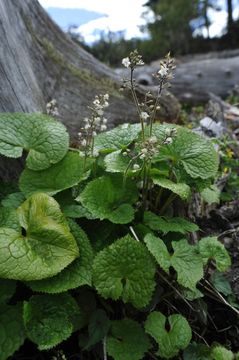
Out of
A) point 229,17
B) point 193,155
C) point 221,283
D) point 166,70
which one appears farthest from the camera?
point 229,17

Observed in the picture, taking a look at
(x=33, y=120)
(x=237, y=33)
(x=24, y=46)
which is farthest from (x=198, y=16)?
(x=33, y=120)

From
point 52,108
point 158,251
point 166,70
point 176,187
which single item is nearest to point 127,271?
point 158,251

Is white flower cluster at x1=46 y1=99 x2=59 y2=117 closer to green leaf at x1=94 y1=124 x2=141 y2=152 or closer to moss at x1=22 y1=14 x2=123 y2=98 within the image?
green leaf at x1=94 y1=124 x2=141 y2=152

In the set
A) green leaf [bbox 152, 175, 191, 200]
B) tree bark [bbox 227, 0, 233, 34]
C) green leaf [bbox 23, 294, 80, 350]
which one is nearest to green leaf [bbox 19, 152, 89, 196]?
green leaf [bbox 152, 175, 191, 200]

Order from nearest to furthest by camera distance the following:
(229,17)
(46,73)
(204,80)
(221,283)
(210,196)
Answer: (221,283), (210,196), (46,73), (204,80), (229,17)

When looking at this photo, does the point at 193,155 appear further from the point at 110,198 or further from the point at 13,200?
the point at 13,200

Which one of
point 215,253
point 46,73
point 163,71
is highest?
point 163,71
